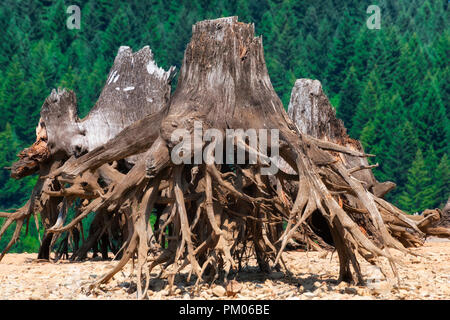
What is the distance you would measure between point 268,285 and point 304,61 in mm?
72803

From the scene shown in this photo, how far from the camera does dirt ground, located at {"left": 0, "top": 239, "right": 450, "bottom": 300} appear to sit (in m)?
5.33

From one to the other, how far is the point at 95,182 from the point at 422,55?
62285 millimetres

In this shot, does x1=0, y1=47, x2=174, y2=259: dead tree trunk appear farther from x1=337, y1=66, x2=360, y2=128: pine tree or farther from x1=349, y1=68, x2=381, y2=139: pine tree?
x1=337, y1=66, x2=360, y2=128: pine tree

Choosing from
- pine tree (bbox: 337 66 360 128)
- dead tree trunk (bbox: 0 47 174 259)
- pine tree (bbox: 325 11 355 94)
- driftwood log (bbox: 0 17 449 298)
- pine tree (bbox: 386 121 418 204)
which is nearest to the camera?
driftwood log (bbox: 0 17 449 298)

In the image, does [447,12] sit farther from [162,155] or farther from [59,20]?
[162,155]

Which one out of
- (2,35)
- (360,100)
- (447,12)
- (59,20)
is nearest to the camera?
(360,100)

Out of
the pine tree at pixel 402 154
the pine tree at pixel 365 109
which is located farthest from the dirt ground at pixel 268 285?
the pine tree at pixel 365 109

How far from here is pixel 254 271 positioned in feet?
21.2

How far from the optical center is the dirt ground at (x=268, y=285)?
5.33 m

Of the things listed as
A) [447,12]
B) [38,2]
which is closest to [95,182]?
[38,2]

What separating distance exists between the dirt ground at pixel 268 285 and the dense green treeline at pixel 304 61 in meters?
46.3

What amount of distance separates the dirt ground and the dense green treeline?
4630 centimetres

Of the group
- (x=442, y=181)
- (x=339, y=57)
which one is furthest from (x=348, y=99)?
(x=442, y=181)

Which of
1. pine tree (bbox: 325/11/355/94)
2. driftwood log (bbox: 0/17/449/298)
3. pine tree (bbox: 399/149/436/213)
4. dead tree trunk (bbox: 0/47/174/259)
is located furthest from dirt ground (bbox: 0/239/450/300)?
pine tree (bbox: 325/11/355/94)
